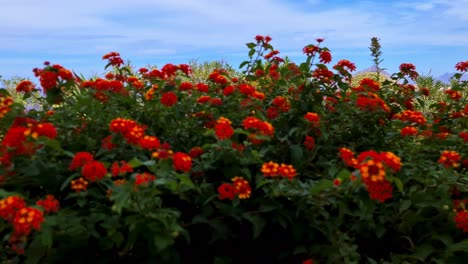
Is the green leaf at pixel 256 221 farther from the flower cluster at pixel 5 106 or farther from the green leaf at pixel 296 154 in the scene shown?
→ the flower cluster at pixel 5 106

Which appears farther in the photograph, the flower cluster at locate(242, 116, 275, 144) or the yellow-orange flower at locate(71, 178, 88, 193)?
the flower cluster at locate(242, 116, 275, 144)

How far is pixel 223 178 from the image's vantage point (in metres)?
2.89

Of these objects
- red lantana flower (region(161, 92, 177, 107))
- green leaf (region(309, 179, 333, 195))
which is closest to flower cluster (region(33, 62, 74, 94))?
red lantana flower (region(161, 92, 177, 107))

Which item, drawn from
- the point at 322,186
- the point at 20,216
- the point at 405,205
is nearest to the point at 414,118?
the point at 405,205

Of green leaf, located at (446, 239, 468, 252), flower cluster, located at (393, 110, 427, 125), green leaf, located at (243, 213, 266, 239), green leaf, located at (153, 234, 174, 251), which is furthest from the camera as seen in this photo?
flower cluster, located at (393, 110, 427, 125)

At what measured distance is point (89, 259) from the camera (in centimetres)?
282

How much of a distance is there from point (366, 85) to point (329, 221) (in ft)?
4.49

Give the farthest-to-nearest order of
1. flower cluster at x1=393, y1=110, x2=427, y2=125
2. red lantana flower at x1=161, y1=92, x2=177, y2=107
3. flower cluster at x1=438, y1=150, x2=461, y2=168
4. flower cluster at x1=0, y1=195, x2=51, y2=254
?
flower cluster at x1=393, y1=110, x2=427, y2=125
red lantana flower at x1=161, y1=92, x2=177, y2=107
flower cluster at x1=438, y1=150, x2=461, y2=168
flower cluster at x1=0, y1=195, x2=51, y2=254

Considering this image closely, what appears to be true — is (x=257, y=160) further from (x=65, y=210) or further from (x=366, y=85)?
(x=366, y=85)

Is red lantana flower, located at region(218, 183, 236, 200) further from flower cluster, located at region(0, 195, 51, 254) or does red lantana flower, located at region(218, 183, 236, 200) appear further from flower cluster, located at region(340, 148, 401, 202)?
flower cluster, located at region(0, 195, 51, 254)

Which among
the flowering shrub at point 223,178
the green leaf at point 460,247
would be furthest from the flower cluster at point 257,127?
the green leaf at point 460,247

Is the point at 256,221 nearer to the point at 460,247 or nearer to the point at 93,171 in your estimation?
the point at 93,171

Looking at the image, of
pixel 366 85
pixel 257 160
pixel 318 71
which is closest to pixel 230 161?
pixel 257 160

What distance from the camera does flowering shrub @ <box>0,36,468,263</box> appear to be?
7.55 ft
